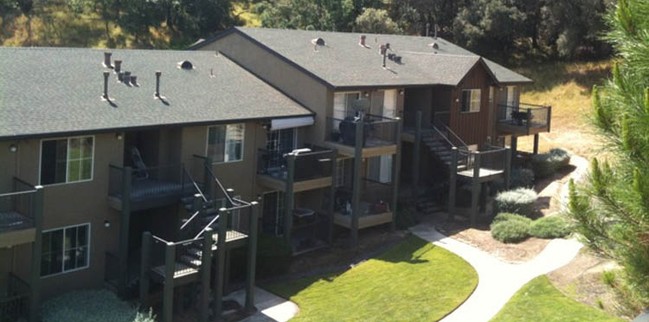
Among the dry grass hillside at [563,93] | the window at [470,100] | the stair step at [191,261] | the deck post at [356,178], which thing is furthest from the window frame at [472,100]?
the stair step at [191,261]

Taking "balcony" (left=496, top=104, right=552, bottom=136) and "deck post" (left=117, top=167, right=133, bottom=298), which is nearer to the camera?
"deck post" (left=117, top=167, right=133, bottom=298)

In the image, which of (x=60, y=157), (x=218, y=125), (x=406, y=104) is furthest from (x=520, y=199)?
(x=60, y=157)

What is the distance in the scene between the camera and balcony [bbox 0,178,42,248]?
17516 millimetres

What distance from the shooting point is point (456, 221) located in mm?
30047

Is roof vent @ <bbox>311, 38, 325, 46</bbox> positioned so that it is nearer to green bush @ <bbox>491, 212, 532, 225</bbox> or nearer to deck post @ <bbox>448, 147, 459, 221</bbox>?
deck post @ <bbox>448, 147, 459, 221</bbox>

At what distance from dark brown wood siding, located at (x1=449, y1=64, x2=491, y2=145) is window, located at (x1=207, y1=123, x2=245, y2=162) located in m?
12.3

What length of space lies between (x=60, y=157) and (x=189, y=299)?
5838mm

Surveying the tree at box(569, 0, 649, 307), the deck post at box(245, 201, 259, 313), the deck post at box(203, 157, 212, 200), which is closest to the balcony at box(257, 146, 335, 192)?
the deck post at box(203, 157, 212, 200)

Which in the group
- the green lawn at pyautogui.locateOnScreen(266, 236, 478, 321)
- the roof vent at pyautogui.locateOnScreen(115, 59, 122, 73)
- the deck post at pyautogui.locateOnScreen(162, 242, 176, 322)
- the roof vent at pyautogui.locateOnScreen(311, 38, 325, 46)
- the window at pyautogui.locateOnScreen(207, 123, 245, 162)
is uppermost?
the roof vent at pyautogui.locateOnScreen(311, 38, 325, 46)

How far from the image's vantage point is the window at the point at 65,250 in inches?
779

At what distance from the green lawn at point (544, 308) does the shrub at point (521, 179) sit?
39.9 ft

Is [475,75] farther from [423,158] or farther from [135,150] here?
[135,150]

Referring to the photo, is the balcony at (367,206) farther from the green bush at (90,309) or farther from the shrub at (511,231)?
the green bush at (90,309)

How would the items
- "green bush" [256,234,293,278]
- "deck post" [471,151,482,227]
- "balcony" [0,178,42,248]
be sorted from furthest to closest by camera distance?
"deck post" [471,151,482,227] → "green bush" [256,234,293,278] → "balcony" [0,178,42,248]
